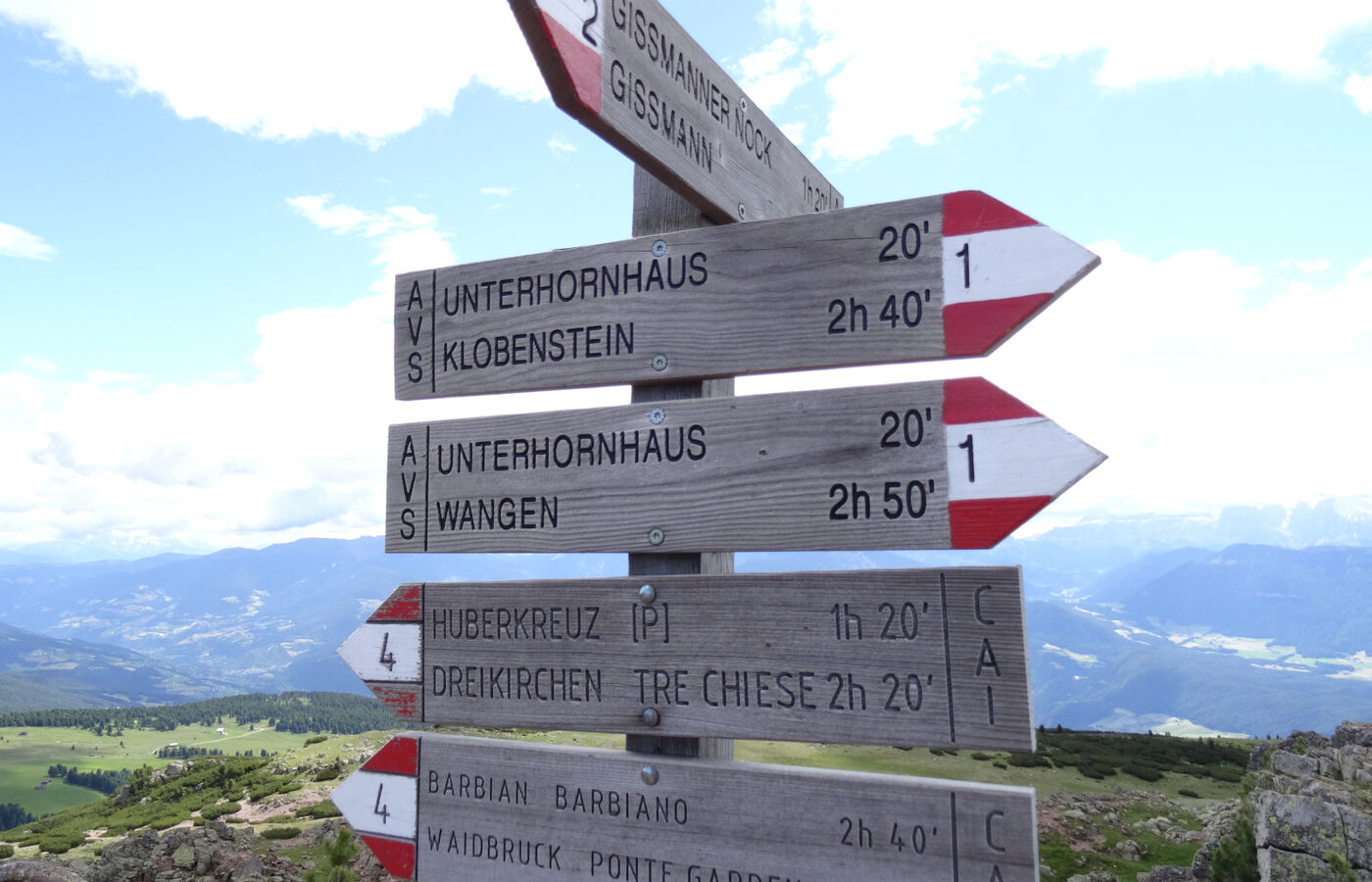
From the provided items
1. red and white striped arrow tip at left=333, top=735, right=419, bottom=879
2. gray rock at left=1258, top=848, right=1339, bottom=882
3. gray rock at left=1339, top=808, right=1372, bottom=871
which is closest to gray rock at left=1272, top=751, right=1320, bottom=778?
gray rock at left=1339, top=808, right=1372, bottom=871

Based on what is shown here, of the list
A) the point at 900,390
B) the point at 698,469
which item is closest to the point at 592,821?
the point at 698,469

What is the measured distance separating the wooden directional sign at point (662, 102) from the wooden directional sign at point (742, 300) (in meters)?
0.41

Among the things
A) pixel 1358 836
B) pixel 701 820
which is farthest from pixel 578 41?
pixel 1358 836

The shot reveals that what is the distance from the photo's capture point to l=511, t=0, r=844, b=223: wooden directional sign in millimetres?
3186

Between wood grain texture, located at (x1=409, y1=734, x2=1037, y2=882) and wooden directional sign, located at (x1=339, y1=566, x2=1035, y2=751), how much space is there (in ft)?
0.57

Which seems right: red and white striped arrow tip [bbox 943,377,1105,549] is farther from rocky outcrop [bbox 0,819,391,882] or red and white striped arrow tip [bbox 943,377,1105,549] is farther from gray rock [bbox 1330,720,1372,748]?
gray rock [bbox 1330,720,1372,748]

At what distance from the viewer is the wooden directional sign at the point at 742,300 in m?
3.16

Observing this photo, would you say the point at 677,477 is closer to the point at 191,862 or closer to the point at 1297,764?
the point at 191,862

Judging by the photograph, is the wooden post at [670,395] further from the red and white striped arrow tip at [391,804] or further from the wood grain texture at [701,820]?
the red and white striped arrow tip at [391,804]

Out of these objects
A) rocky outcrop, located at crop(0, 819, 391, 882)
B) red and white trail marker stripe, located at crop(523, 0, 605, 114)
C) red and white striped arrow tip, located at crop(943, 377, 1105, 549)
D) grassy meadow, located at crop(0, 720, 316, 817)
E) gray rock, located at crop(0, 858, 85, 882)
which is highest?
red and white trail marker stripe, located at crop(523, 0, 605, 114)

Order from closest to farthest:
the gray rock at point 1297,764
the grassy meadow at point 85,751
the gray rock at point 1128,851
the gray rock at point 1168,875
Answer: the gray rock at point 1168,875, the gray rock at point 1297,764, the gray rock at point 1128,851, the grassy meadow at point 85,751

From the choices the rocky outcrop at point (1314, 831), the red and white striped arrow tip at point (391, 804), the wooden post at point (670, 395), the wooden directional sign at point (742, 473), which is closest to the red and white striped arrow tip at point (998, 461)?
the wooden directional sign at point (742, 473)

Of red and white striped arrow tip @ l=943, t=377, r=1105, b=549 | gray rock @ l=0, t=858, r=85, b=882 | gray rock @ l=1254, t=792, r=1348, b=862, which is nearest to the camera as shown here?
red and white striped arrow tip @ l=943, t=377, r=1105, b=549

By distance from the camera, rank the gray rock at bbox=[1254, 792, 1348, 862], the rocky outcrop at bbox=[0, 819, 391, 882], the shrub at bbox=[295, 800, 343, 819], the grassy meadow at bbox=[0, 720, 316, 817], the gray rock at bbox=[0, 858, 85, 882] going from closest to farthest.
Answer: the gray rock at bbox=[0, 858, 85, 882] → the gray rock at bbox=[1254, 792, 1348, 862] → the rocky outcrop at bbox=[0, 819, 391, 882] → the shrub at bbox=[295, 800, 343, 819] → the grassy meadow at bbox=[0, 720, 316, 817]
